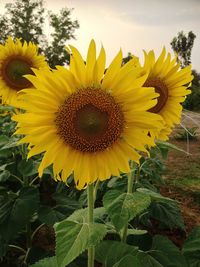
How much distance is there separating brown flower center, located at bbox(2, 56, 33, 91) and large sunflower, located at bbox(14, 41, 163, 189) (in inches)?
77.2

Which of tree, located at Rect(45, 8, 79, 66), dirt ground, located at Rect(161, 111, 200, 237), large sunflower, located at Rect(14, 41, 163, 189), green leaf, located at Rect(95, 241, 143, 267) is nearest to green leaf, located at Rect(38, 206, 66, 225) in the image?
green leaf, located at Rect(95, 241, 143, 267)

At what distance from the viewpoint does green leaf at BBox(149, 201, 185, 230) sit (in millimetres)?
2846

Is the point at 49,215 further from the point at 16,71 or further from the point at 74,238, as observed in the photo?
the point at 16,71

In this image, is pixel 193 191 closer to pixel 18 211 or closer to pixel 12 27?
pixel 18 211

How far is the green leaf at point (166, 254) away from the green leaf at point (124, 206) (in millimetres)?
400

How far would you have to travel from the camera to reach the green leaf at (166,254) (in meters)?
2.19

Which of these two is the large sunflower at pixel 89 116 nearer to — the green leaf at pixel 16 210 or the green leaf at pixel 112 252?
the green leaf at pixel 112 252

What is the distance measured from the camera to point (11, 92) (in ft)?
12.3

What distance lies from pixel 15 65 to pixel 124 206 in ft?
7.46

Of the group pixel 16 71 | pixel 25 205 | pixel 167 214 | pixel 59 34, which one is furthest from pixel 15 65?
pixel 59 34

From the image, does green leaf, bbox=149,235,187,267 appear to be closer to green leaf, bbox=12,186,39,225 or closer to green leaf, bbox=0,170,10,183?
green leaf, bbox=12,186,39,225

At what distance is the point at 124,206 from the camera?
198 cm

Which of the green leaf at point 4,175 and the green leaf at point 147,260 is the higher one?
the green leaf at point 4,175

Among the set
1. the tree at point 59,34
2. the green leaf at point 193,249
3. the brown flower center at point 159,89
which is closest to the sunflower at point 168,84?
the brown flower center at point 159,89
